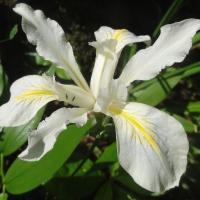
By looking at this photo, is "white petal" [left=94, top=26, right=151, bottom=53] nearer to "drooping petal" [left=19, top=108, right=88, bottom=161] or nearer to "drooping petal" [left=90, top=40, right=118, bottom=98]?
"drooping petal" [left=90, top=40, right=118, bottom=98]

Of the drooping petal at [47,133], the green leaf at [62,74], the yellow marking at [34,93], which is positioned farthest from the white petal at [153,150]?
the green leaf at [62,74]

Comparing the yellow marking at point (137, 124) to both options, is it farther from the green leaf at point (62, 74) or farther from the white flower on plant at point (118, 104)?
the green leaf at point (62, 74)

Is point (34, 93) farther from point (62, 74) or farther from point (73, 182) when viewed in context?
point (62, 74)

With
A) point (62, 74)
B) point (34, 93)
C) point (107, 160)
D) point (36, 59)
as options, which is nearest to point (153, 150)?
Result: point (34, 93)

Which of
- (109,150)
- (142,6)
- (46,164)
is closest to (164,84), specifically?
(109,150)

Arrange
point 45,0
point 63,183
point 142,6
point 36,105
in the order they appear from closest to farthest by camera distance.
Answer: point 36,105
point 63,183
point 45,0
point 142,6

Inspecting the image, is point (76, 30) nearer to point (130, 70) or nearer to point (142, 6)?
point (142, 6)
